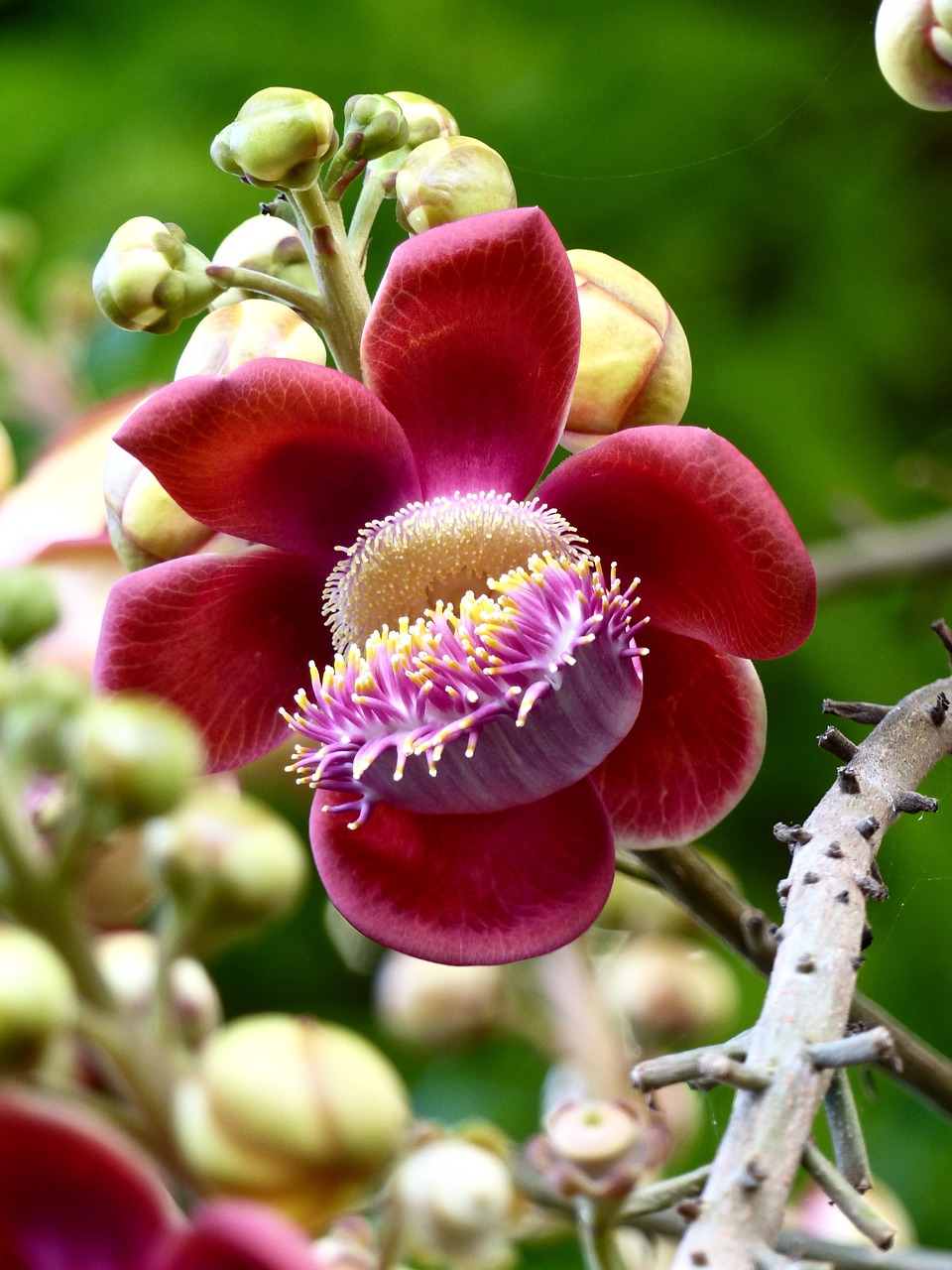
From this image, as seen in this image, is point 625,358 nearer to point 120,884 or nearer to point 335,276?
point 335,276

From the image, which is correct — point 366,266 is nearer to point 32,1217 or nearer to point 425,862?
point 425,862

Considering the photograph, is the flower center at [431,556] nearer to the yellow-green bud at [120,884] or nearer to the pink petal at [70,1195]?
the yellow-green bud at [120,884]

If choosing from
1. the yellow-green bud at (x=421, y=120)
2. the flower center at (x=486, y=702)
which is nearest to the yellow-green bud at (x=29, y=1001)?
the flower center at (x=486, y=702)

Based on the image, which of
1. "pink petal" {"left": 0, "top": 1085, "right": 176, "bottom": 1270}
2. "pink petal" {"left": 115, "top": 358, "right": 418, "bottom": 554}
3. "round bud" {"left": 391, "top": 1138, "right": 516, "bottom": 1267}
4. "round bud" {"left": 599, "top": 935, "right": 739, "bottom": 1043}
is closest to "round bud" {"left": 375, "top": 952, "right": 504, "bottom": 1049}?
"round bud" {"left": 599, "top": 935, "right": 739, "bottom": 1043}

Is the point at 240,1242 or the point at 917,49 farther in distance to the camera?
the point at 917,49

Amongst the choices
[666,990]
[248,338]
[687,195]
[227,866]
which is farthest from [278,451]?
[687,195]

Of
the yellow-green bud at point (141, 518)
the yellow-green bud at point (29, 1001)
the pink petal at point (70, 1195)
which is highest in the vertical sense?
the yellow-green bud at point (141, 518)

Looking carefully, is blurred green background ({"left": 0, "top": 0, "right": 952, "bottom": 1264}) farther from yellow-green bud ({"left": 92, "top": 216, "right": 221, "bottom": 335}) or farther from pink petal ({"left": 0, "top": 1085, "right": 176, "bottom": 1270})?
pink petal ({"left": 0, "top": 1085, "right": 176, "bottom": 1270})
